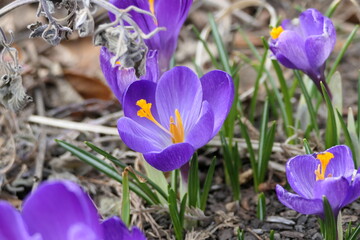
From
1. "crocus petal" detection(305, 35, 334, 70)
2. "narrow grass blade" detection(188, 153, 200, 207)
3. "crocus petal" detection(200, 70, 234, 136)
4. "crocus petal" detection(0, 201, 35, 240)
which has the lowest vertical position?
"narrow grass blade" detection(188, 153, 200, 207)

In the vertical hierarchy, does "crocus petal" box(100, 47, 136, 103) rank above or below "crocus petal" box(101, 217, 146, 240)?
above

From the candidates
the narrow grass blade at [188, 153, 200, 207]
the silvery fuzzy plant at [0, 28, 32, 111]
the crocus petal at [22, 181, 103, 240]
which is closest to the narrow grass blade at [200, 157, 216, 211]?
the narrow grass blade at [188, 153, 200, 207]

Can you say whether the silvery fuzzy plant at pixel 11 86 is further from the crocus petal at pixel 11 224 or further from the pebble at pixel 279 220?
the pebble at pixel 279 220

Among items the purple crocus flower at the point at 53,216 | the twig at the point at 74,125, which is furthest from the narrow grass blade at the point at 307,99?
the purple crocus flower at the point at 53,216

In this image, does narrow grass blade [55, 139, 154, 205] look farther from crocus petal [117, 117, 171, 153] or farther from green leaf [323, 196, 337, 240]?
green leaf [323, 196, 337, 240]

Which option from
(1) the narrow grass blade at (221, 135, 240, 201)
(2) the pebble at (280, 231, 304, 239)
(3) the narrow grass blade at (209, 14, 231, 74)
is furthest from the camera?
(3) the narrow grass blade at (209, 14, 231, 74)

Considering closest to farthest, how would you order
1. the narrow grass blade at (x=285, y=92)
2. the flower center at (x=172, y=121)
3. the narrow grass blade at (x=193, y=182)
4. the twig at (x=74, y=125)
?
1. the flower center at (x=172, y=121)
2. the narrow grass blade at (x=193, y=182)
3. the narrow grass blade at (x=285, y=92)
4. the twig at (x=74, y=125)

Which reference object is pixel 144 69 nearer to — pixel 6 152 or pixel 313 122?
pixel 313 122
